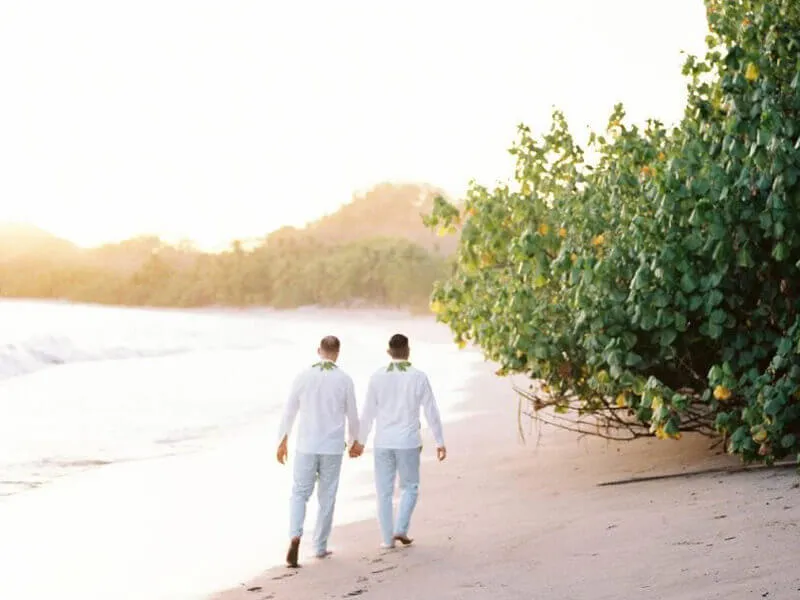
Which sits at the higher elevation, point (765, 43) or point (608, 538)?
point (765, 43)

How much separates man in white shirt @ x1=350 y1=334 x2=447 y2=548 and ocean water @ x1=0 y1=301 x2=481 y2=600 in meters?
1.01

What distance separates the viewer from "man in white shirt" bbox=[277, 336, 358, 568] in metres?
7.96

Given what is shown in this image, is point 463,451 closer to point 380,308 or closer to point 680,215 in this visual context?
point 680,215

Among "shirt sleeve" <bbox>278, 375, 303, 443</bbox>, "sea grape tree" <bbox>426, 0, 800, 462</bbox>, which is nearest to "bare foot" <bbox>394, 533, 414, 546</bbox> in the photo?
"shirt sleeve" <bbox>278, 375, 303, 443</bbox>

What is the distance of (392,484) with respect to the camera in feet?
26.9

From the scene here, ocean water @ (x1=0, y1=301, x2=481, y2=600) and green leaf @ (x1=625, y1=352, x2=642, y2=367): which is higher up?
green leaf @ (x1=625, y1=352, x2=642, y2=367)

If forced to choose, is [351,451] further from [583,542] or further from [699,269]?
[699,269]

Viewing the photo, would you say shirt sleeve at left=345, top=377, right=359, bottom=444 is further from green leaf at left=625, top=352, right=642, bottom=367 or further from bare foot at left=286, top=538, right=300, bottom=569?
green leaf at left=625, top=352, right=642, bottom=367

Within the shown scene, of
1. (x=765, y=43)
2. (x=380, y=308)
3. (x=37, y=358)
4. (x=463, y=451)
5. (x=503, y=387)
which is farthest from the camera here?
(x=380, y=308)

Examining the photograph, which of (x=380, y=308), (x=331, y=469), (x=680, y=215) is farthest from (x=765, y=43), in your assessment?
(x=380, y=308)

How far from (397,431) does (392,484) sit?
41cm

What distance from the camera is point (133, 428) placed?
2009cm

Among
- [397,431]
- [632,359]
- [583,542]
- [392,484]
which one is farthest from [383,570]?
[632,359]

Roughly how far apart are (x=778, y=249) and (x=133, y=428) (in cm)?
1449
